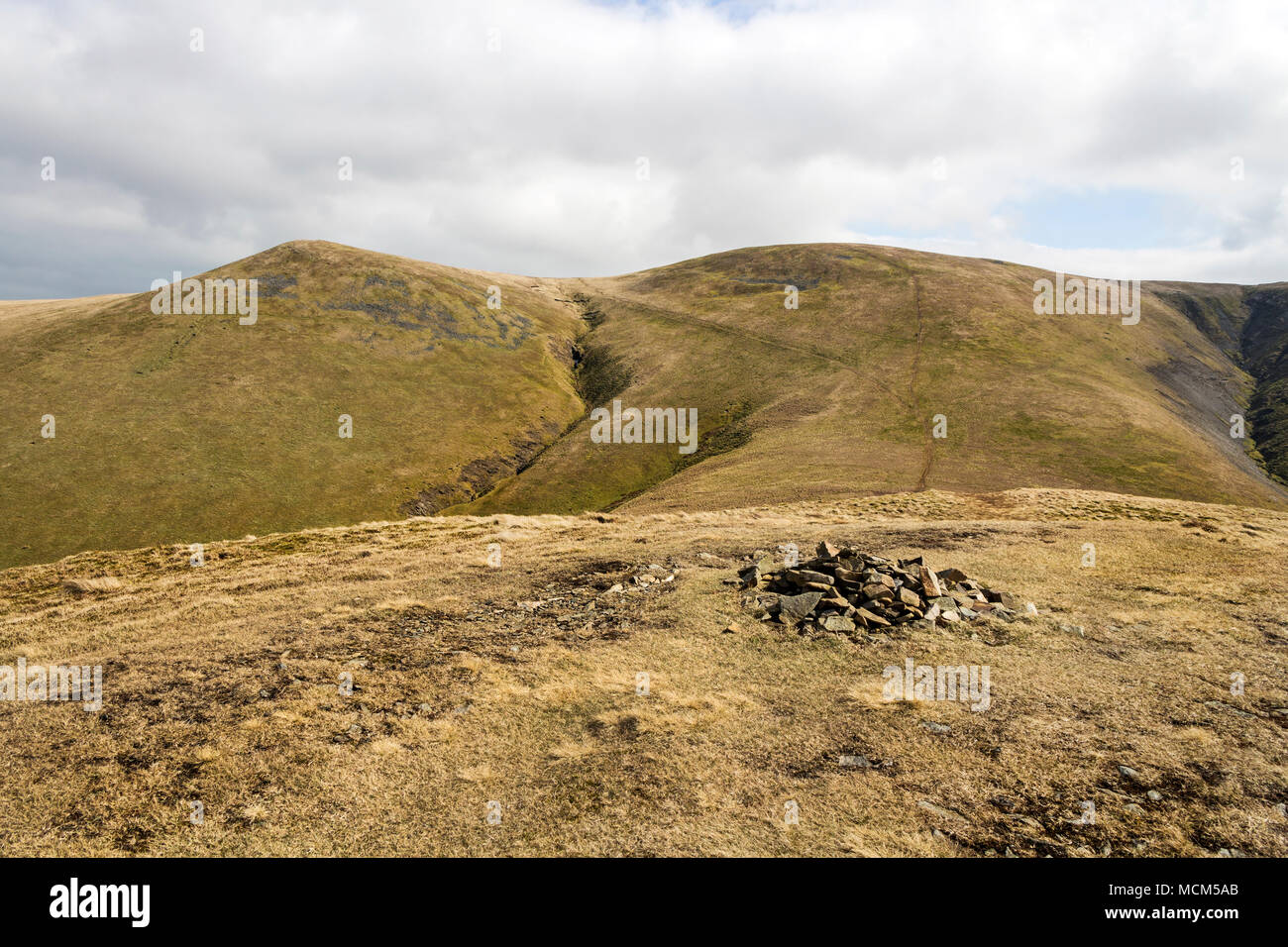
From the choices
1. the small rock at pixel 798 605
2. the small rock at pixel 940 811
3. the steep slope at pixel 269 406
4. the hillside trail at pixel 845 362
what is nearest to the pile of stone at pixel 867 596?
the small rock at pixel 798 605

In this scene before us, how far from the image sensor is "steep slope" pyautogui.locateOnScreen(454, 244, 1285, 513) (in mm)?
62750

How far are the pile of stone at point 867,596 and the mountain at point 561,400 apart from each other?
24981mm

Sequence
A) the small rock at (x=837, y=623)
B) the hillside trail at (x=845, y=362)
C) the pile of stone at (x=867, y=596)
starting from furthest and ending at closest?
the hillside trail at (x=845, y=362)
the pile of stone at (x=867, y=596)
the small rock at (x=837, y=623)

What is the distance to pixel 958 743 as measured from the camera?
50.2 ft

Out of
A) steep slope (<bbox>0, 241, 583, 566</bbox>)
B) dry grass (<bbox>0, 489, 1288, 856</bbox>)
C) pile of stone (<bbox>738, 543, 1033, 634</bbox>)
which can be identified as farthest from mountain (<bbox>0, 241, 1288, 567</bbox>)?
dry grass (<bbox>0, 489, 1288, 856</bbox>)

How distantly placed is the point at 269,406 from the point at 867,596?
80594mm

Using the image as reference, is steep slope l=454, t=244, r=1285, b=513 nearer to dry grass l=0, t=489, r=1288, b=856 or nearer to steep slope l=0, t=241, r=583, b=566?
steep slope l=0, t=241, r=583, b=566

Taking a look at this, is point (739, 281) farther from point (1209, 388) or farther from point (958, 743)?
point (958, 743)

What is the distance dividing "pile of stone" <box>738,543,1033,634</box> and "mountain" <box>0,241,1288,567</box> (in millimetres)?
24981

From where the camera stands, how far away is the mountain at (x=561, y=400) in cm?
6234

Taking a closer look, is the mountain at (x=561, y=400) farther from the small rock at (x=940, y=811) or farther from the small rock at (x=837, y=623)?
the small rock at (x=940, y=811)

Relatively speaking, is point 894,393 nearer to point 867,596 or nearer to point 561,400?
point 561,400
